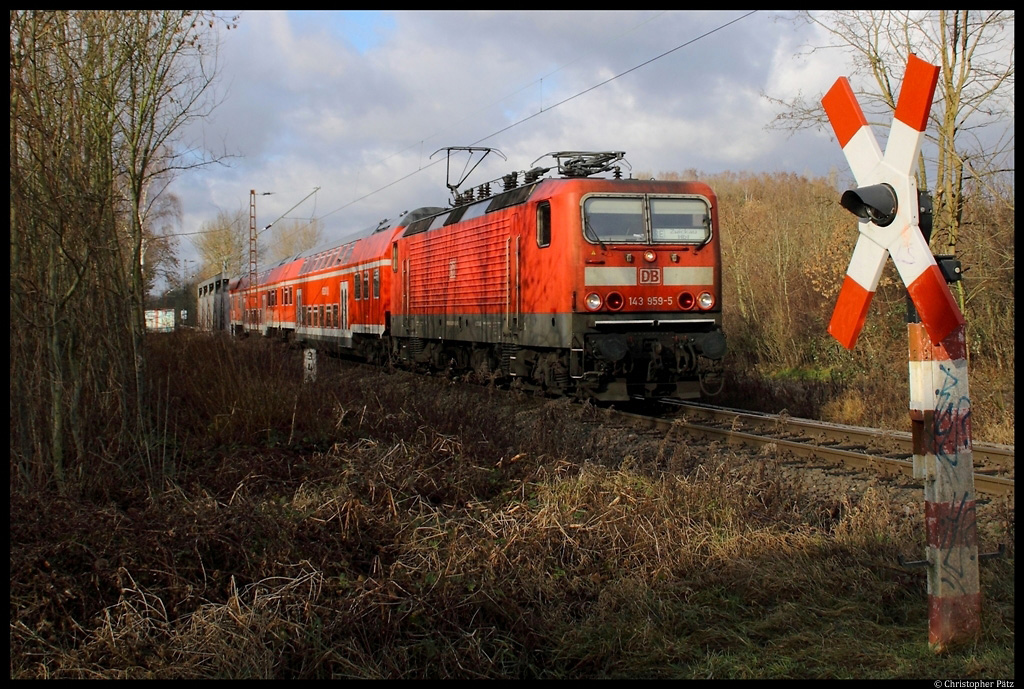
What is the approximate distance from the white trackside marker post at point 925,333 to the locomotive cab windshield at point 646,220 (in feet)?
22.8

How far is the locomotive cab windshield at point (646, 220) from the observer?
35.2 ft

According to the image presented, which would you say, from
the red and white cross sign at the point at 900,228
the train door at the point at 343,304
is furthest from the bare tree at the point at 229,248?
the red and white cross sign at the point at 900,228

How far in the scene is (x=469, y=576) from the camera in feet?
15.2

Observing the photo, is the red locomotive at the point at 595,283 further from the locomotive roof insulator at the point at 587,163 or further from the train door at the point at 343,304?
the train door at the point at 343,304

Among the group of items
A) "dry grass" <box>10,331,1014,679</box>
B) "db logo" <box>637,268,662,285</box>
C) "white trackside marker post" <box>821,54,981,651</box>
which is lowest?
"dry grass" <box>10,331,1014,679</box>

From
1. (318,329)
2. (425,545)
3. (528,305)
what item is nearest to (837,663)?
(425,545)

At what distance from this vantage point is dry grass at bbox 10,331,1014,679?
12.7ft

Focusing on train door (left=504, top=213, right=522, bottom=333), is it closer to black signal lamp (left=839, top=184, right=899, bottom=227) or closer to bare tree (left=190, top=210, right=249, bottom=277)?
black signal lamp (left=839, top=184, right=899, bottom=227)

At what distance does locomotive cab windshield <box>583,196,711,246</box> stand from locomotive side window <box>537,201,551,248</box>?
0.57 meters

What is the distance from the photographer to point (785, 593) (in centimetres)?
453

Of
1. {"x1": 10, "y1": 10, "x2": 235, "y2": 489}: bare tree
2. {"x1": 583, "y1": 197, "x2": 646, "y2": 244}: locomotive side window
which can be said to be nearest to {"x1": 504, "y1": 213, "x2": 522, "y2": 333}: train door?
{"x1": 583, "y1": 197, "x2": 646, "y2": 244}: locomotive side window

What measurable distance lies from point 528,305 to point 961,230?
6.59m

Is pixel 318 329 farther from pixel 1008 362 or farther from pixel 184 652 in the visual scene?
pixel 184 652

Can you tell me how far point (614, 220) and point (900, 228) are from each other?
741 centimetres
